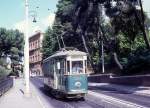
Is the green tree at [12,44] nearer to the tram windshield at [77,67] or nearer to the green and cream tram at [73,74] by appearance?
the green and cream tram at [73,74]

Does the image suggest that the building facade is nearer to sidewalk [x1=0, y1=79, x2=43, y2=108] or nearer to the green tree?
the green tree

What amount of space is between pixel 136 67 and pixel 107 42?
15566 millimetres

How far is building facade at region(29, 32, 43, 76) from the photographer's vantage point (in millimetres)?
134538

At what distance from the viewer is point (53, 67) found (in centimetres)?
2706

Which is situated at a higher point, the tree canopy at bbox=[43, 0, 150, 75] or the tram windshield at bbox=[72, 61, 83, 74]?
the tree canopy at bbox=[43, 0, 150, 75]

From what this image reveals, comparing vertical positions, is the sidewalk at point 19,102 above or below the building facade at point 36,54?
below

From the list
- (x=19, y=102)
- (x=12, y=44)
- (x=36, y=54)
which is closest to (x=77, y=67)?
(x=19, y=102)

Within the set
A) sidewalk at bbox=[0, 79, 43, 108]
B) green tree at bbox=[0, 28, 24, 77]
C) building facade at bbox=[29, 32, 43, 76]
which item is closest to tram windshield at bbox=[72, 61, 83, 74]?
sidewalk at bbox=[0, 79, 43, 108]

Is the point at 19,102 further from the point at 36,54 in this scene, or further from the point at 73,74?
the point at 36,54

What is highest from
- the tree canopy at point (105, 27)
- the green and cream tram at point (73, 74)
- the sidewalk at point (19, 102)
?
the tree canopy at point (105, 27)

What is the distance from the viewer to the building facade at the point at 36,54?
441 feet

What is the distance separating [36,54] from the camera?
139500 mm

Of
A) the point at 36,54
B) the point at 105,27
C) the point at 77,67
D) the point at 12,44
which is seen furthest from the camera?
the point at 36,54

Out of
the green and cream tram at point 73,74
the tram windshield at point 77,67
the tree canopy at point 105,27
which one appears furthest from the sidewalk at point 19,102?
the tree canopy at point 105,27
